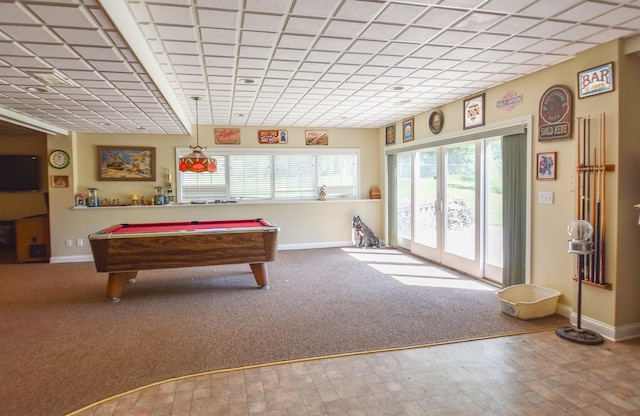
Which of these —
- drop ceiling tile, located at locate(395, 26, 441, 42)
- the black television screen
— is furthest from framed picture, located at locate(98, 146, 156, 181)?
drop ceiling tile, located at locate(395, 26, 441, 42)

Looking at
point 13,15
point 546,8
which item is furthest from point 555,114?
A: point 13,15

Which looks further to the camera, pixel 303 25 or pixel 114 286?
pixel 114 286

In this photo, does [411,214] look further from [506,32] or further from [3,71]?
[3,71]

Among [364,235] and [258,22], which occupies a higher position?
[258,22]

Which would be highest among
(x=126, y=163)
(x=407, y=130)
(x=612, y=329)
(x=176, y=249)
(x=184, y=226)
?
(x=407, y=130)

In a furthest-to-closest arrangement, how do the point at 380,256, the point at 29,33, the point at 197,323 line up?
the point at 380,256 → the point at 197,323 → the point at 29,33

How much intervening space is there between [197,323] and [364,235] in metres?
4.81

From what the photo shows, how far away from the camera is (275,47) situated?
3.36 metres

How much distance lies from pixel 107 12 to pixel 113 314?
3221mm

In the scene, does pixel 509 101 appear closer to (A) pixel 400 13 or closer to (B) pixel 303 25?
(A) pixel 400 13

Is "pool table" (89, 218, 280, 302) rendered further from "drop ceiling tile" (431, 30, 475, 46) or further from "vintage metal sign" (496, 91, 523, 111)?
"vintage metal sign" (496, 91, 523, 111)

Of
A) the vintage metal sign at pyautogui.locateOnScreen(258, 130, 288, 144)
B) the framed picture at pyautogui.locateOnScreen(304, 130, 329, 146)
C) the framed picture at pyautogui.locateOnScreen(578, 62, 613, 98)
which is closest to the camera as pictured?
the framed picture at pyautogui.locateOnScreen(578, 62, 613, 98)

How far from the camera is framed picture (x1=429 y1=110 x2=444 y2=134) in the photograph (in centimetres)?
610

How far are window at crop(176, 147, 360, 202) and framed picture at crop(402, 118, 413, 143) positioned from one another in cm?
138
